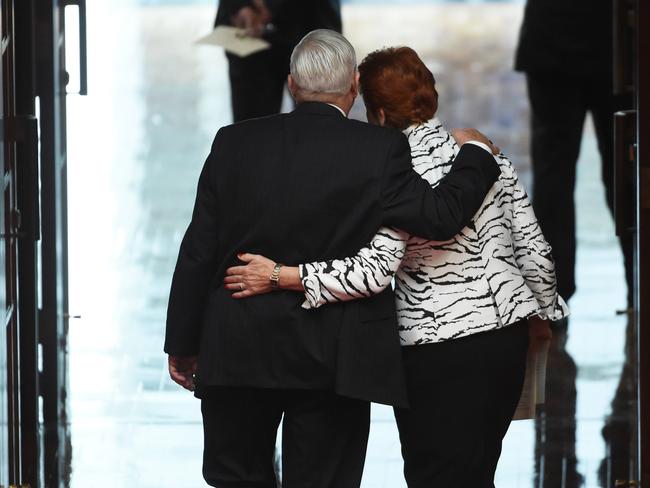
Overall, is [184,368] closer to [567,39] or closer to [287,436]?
[287,436]

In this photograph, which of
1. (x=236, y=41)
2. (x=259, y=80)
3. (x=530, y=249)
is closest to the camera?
(x=530, y=249)

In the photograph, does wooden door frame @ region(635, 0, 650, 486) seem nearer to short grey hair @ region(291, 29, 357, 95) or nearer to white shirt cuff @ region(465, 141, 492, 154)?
white shirt cuff @ region(465, 141, 492, 154)

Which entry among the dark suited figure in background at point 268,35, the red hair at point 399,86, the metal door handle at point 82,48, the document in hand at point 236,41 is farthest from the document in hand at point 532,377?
the dark suited figure in background at point 268,35

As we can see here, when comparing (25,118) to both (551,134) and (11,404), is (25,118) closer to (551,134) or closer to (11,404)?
(11,404)

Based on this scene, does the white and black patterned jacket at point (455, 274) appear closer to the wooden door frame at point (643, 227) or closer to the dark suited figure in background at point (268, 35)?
the wooden door frame at point (643, 227)

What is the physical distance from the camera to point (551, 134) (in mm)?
6090

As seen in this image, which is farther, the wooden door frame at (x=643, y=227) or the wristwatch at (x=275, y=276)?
the wooden door frame at (x=643, y=227)

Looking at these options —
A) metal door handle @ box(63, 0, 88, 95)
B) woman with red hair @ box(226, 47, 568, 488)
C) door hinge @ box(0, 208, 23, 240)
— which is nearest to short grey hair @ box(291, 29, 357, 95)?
woman with red hair @ box(226, 47, 568, 488)

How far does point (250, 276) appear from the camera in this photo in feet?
9.62

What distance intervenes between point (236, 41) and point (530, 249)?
3384 millimetres

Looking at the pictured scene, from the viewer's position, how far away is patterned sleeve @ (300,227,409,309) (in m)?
2.90

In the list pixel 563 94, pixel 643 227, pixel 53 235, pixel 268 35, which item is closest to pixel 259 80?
pixel 268 35

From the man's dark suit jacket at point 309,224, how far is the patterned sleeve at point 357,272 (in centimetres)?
3

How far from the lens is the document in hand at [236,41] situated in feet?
20.2
